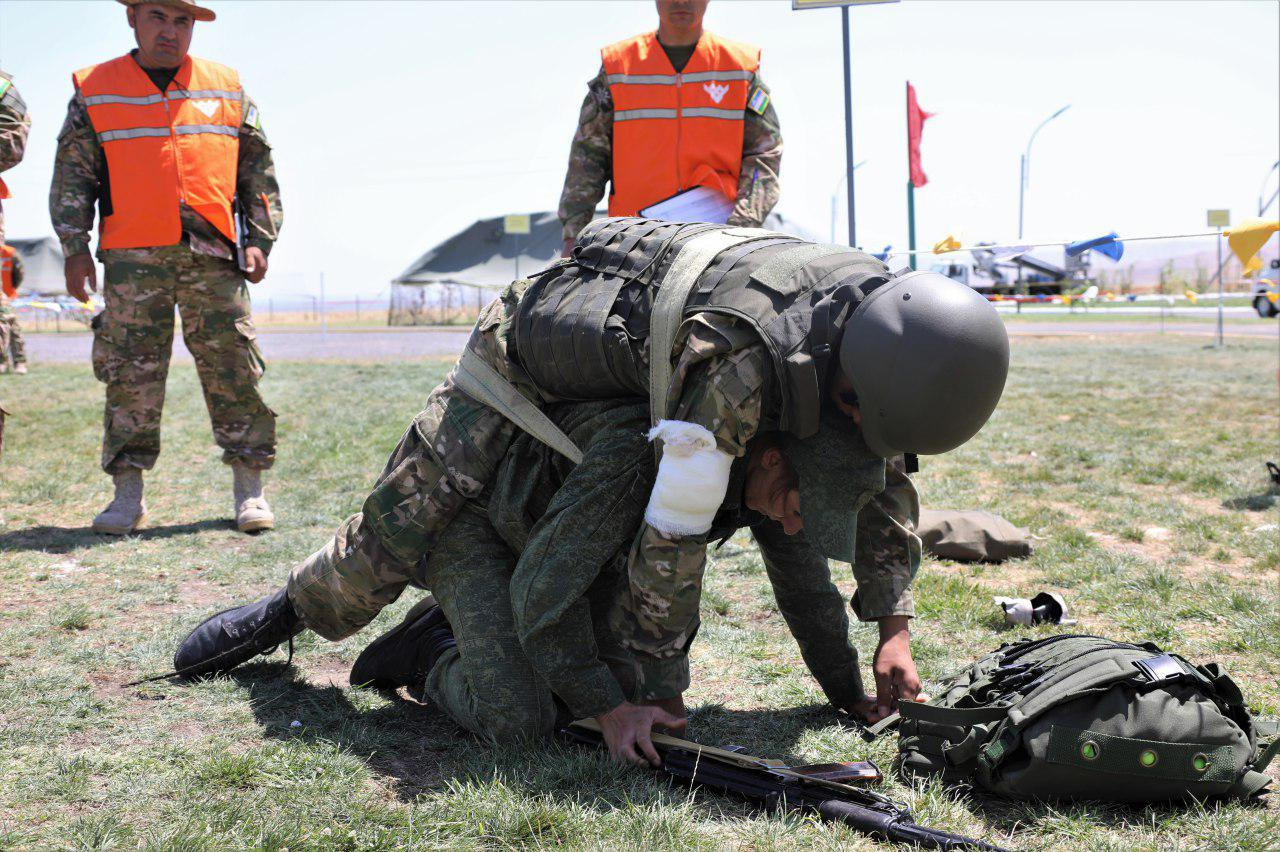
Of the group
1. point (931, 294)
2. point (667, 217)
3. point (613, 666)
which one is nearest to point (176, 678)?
point (613, 666)

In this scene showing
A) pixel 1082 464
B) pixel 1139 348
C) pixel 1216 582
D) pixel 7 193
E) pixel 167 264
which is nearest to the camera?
pixel 1216 582

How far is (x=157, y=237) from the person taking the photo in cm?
546

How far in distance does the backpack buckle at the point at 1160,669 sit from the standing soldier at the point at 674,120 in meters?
2.79

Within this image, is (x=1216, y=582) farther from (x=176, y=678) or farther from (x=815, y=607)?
(x=176, y=678)

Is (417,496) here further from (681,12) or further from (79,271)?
(79,271)

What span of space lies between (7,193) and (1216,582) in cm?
638

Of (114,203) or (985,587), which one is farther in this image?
(114,203)

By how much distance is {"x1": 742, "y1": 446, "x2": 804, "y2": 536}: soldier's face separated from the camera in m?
2.79

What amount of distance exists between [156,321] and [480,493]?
3.14 meters

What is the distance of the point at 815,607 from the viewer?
3.31 metres

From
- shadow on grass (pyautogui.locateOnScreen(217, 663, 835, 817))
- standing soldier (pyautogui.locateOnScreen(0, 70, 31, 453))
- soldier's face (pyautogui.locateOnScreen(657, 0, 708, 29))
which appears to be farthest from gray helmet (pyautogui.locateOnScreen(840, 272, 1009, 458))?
standing soldier (pyautogui.locateOnScreen(0, 70, 31, 453))

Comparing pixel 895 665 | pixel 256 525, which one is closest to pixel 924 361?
pixel 895 665

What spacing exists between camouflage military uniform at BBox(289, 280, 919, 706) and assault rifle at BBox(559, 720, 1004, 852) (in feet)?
0.82

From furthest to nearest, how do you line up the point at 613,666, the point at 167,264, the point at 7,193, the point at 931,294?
the point at 7,193
the point at 167,264
the point at 613,666
the point at 931,294
